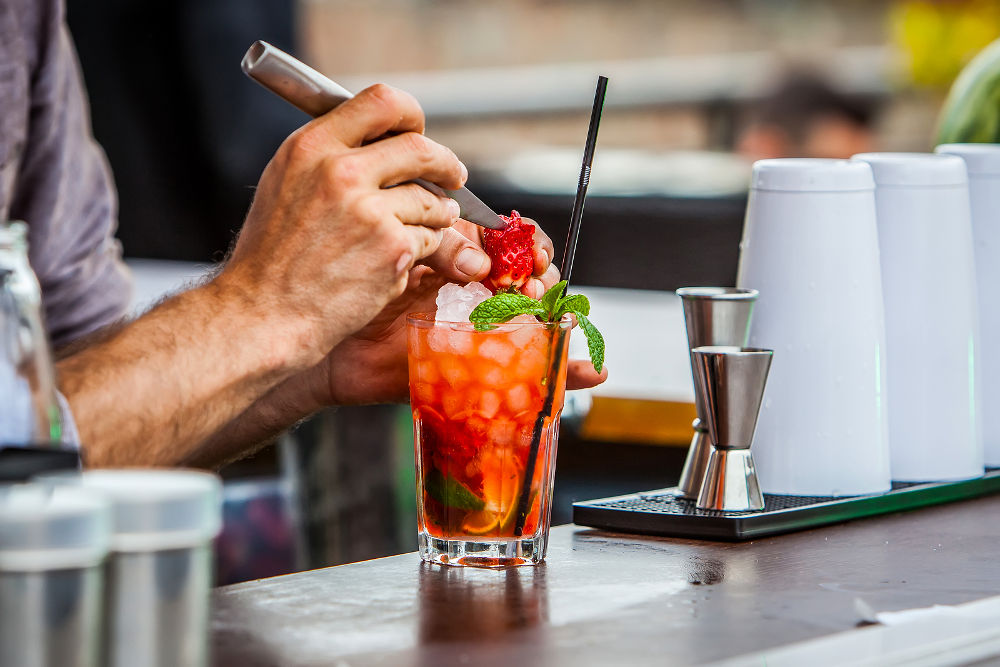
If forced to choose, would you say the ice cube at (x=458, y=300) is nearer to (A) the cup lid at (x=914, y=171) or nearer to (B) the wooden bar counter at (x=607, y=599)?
(B) the wooden bar counter at (x=607, y=599)

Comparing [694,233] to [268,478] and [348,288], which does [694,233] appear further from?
[348,288]

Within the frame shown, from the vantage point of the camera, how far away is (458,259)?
111 cm

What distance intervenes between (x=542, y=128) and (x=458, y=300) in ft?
18.6

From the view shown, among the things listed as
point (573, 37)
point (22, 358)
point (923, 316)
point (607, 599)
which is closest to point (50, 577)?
point (22, 358)

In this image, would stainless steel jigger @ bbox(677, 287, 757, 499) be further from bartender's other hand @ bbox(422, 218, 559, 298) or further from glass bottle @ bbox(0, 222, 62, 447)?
glass bottle @ bbox(0, 222, 62, 447)

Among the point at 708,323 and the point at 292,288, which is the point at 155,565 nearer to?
the point at 292,288

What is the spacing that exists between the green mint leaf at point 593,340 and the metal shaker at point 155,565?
45 centimetres

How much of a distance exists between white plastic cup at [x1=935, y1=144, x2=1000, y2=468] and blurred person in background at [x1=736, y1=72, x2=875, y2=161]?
3.42 metres

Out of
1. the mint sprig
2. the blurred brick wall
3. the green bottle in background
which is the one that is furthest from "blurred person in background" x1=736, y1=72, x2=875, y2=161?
the mint sprig

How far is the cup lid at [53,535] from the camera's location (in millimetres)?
562

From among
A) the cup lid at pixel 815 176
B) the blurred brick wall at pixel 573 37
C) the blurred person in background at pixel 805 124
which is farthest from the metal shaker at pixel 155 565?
the blurred brick wall at pixel 573 37

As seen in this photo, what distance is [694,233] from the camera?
321 cm

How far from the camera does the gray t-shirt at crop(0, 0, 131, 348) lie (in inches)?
64.7

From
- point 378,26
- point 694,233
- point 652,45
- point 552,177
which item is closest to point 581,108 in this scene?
point 652,45
